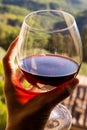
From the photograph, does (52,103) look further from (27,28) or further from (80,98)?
(80,98)

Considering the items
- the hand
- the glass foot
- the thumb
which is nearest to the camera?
the hand

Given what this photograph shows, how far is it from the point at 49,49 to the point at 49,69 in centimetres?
5

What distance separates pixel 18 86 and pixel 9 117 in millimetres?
82

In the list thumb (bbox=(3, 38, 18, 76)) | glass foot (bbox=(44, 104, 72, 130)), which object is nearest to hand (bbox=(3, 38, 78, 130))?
thumb (bbox=(3, 38, 18, 76))

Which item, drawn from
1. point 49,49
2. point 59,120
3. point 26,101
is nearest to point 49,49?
point 49,49

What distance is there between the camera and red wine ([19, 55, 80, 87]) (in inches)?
33.1

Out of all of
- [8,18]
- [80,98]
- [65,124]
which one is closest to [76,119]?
[80,98]

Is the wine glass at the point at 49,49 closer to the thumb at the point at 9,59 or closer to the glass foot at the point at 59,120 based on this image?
the thumb at the point at 9,59

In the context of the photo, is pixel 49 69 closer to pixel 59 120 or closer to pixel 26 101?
pixel 26 101

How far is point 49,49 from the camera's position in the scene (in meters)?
0.82

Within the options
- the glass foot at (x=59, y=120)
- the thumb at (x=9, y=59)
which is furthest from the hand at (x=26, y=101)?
the glass foot at (x=59, y=120)

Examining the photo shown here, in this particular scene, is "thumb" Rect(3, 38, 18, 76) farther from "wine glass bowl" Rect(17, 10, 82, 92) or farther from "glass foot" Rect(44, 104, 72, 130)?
"glass foot" Rect(44, 104, 72, 130)

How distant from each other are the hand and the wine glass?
0.03 m

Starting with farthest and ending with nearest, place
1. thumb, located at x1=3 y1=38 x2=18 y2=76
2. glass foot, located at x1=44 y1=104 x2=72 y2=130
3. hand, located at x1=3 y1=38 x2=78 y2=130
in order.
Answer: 1. glass foot, located at x1=44 y1=104 x2=72 y2=130
2. thumb, located at x1=3 y1=38 x2=18 y2=76
3. hand, located at x1=3 y1=38 x2=78 y2=130
